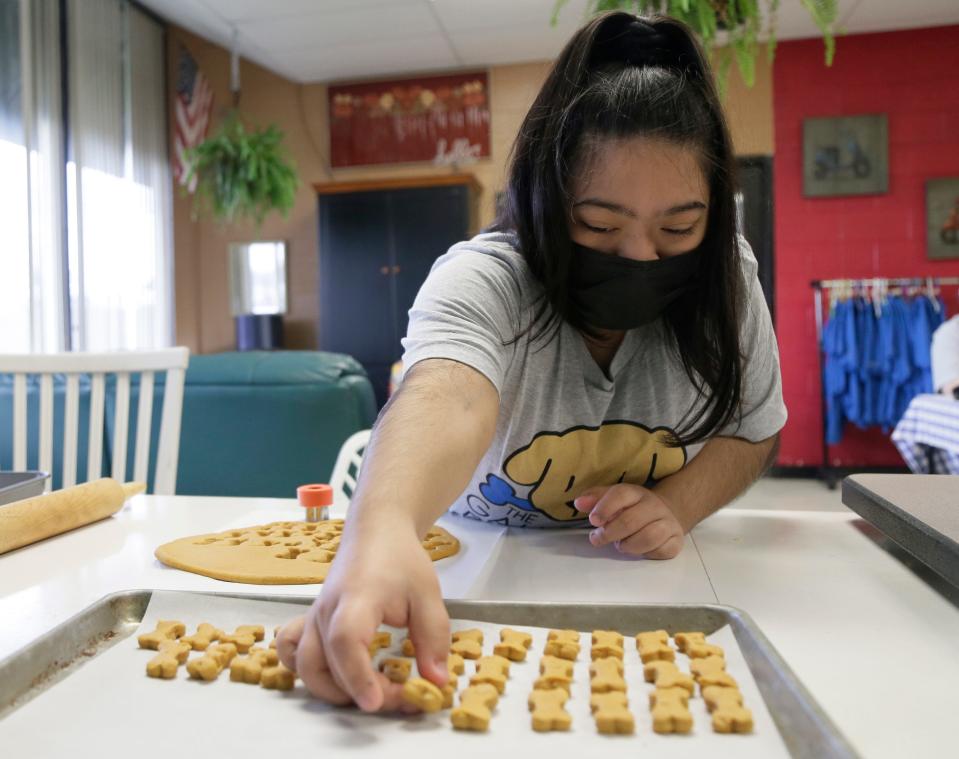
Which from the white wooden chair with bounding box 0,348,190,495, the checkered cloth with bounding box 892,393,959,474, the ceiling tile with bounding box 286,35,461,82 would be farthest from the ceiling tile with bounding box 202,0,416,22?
the checkered cloth with bounding box 892,393,959,474

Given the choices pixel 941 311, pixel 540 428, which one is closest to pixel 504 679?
pixel 540 428

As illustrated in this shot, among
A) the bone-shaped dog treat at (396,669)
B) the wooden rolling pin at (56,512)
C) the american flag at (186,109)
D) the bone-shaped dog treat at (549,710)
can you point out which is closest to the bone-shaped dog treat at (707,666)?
the bone-shaped dog treat at (549,710)

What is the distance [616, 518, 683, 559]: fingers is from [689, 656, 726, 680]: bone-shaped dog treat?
0.35 m

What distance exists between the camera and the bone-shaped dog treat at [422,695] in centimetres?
53

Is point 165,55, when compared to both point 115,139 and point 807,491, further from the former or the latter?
point 807,491

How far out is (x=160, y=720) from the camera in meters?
0.53

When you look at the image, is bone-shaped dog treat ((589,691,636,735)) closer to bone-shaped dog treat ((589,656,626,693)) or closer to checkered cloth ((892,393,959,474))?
bone-shaped dog treat ((589,656,626,693))

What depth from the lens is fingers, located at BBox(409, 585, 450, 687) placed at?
1.82 feet

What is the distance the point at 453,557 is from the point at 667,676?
43 cm

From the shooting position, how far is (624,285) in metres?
0.93

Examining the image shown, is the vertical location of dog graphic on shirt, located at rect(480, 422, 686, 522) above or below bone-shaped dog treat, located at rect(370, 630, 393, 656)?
above

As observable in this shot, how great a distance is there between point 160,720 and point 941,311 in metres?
5.02

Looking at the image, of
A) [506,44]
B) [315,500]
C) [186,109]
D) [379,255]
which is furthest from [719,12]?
[186,109]

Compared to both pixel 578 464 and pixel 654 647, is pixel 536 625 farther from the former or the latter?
pixel 578 464
